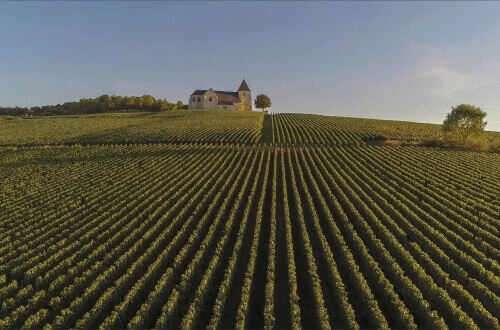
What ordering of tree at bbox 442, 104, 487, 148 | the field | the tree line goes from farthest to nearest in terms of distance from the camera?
the tree line < tree at bbox 442, 104, 487, 148 < the field

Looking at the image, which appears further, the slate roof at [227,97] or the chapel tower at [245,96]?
the chapel tower at [245,96]

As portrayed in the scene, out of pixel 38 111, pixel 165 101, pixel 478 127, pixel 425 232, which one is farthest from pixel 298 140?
pixel 38 111

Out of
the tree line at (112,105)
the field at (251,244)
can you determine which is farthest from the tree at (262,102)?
the field at (251,244)

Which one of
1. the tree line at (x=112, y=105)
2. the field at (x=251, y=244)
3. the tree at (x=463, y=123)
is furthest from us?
the tree line at (x=112, y=105)

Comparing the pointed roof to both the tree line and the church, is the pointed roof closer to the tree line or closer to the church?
the church

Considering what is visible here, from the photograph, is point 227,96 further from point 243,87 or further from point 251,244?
point 251,244

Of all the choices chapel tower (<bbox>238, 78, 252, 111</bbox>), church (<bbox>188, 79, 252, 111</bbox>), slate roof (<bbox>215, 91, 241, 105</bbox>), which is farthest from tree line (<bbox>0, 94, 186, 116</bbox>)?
chapel tower (<bbox>238, 78, 252, 111</bbox>)

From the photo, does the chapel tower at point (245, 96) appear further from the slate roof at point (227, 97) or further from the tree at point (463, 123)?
the tree at point (463, 123)
